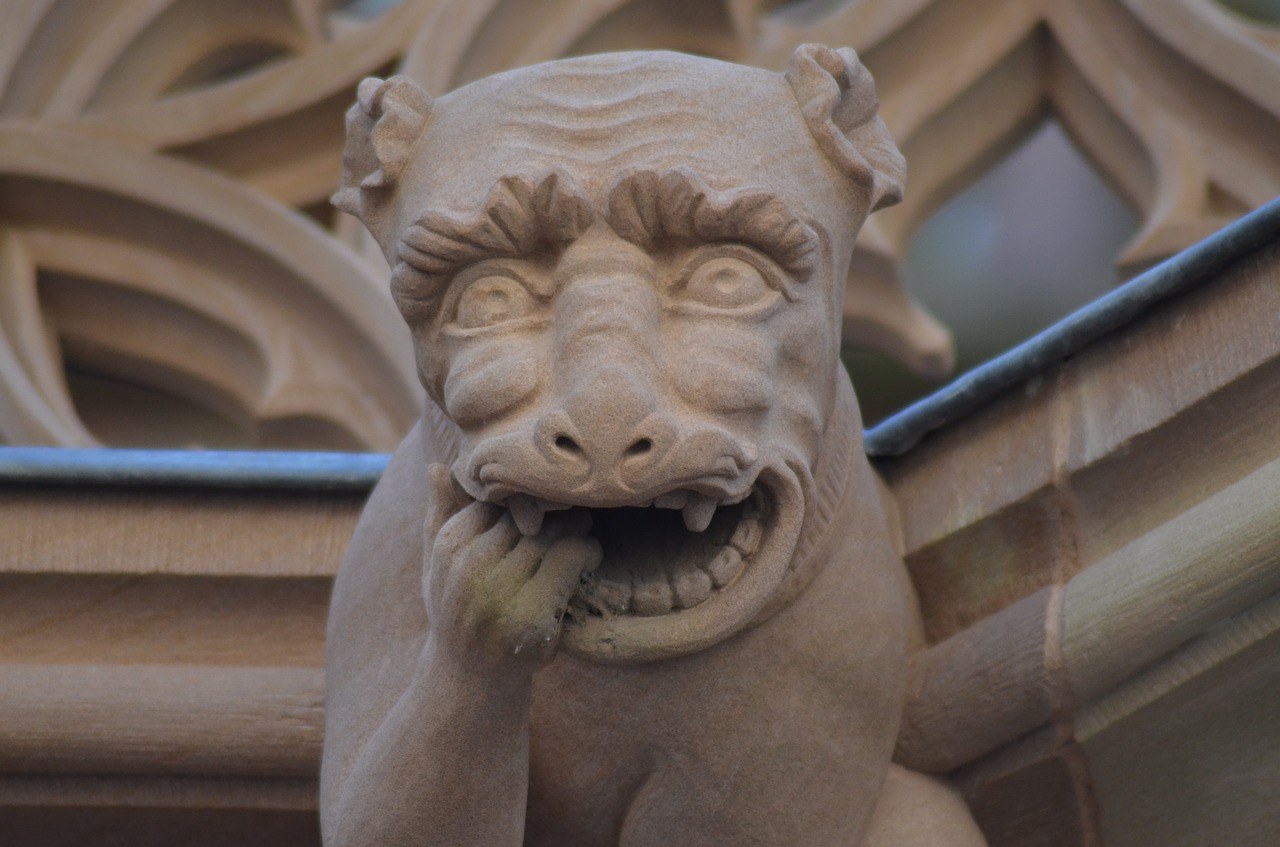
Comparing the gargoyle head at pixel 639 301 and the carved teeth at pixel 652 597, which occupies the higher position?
the gargoyle head at pixel 639 301

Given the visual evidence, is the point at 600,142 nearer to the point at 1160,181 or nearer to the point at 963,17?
the point at 1160,181

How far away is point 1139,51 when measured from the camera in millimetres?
4438

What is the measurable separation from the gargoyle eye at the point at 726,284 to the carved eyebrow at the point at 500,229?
0.36 feet

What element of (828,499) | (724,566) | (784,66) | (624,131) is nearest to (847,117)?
(624,131)

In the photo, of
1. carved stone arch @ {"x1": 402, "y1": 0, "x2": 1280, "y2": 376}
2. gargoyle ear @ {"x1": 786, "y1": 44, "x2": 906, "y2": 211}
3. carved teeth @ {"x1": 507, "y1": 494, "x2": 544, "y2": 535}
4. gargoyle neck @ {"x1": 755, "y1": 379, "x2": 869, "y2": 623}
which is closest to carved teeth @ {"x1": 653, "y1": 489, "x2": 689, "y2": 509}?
carved teeth @ {"x1": 507, "y1": 494, "x2": 544, "y2": 535}

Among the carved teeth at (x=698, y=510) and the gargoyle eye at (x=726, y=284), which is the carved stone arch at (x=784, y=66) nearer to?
the gargoyle eye at (x=726, y=284)

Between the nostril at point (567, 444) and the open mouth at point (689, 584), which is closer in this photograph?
the nostril at point (567, 444)

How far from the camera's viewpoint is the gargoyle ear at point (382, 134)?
233 cm

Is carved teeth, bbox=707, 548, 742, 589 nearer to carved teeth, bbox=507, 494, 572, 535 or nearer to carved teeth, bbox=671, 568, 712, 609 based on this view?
carved teeth, bbox=671, 568, 712, 609

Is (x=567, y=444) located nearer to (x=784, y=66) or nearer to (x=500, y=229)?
(x=500, y=229)

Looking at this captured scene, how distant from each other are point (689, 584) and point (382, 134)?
0.53 meters

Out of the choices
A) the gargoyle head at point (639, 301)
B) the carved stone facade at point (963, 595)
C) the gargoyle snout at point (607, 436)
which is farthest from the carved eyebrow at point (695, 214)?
the carved stone facade at point (963, 595)

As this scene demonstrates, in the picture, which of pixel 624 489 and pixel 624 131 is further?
pixel 624 131

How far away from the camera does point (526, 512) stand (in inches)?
82.7
